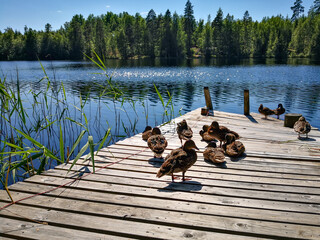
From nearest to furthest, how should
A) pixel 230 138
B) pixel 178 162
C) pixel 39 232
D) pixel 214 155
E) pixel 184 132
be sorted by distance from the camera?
pixel 39 232, pixel 178 162, pixel 214 155, pixel 230 138, pixel 184 132

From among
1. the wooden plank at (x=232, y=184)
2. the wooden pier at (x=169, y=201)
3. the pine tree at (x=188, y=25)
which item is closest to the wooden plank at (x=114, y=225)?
the wooden pier at (x=169, y=201)

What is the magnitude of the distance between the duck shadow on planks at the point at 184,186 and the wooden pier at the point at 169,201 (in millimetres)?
14

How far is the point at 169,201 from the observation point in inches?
112

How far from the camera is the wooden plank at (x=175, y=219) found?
7.49 ft

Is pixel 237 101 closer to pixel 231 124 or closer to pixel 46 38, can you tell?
pixel 231 124

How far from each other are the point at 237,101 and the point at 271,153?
49.0 ft

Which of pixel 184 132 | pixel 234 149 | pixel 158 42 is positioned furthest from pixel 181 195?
pixel 158 42

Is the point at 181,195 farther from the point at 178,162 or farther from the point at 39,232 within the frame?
the point at 39,232

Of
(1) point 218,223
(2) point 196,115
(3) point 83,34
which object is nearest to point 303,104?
(2) point 196,115

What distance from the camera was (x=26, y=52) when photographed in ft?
262

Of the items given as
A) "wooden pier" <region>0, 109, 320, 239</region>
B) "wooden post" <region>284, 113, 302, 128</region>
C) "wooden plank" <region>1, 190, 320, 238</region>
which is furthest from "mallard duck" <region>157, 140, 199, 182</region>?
"wooden post" <region>284, 113, 302, 128</region>

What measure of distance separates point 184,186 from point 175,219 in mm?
813

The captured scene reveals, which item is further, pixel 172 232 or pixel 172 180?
pixel 172 180

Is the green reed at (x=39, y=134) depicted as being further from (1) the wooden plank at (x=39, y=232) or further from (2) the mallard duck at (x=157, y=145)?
(2) the mallard duck at (x=157, y=145)
